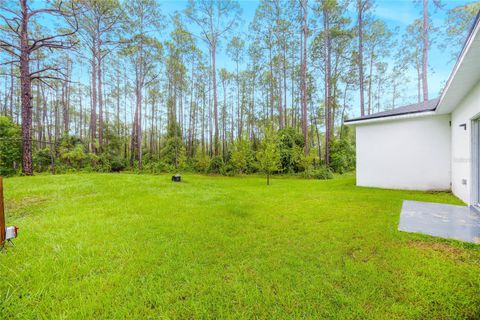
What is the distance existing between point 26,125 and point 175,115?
11061 mm

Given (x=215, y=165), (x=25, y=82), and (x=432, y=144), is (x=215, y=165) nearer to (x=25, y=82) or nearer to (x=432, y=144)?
(x=25, y=82)

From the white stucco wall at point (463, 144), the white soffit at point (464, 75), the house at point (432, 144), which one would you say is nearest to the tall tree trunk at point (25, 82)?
the white soffit at point (464, 75)

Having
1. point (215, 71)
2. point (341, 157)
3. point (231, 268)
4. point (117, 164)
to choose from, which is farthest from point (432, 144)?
point (117, 164)

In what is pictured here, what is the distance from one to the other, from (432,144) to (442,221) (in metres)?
3.83

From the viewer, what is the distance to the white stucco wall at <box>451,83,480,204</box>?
387 cm

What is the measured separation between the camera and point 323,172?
10.7 meters

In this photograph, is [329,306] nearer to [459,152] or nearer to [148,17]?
[459,152]

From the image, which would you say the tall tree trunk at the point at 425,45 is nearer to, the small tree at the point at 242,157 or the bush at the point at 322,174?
the bush at the point at 322,174

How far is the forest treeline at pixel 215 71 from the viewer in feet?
32.7

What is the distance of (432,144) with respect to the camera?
5.68 meters

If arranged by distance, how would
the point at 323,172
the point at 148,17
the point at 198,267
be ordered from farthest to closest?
the point at 148,17, the point at 323,172, the point at 198,267

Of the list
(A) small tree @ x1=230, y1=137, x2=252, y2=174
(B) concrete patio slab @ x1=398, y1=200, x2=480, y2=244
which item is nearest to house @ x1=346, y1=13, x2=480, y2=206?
(B) concrete patio slab @ x1=398, y1=200, x2=480, y2=244

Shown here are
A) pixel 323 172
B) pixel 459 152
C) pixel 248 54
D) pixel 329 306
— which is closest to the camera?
pixel 329 306

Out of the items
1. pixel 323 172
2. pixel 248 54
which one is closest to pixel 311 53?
pixel 248 54
